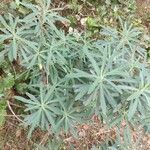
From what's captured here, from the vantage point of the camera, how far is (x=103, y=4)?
15.6ft

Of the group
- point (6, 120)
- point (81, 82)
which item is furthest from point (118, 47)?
point (6, 120)

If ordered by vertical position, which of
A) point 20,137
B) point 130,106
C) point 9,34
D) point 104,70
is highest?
point 9,34

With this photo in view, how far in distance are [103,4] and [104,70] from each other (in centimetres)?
193

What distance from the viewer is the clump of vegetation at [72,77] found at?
9.91 ft

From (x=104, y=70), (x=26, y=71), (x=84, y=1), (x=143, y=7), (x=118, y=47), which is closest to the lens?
(x=104, y=70)

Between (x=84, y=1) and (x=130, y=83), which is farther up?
(x=84, y=1)

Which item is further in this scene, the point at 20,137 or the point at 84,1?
the point at 84,1

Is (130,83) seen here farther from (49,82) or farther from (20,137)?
(20,137)

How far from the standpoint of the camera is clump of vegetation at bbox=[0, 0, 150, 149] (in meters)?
3.02

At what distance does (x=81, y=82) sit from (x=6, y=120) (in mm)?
910

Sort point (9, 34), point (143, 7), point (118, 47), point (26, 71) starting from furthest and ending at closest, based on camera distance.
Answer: point (143, 7) → point (26, 71) → point (118, 47) → point (9, 34)

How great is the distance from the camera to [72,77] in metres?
3.21

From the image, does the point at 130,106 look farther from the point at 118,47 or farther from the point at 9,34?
the point at 9,34

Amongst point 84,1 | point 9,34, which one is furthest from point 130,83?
point 84,1
